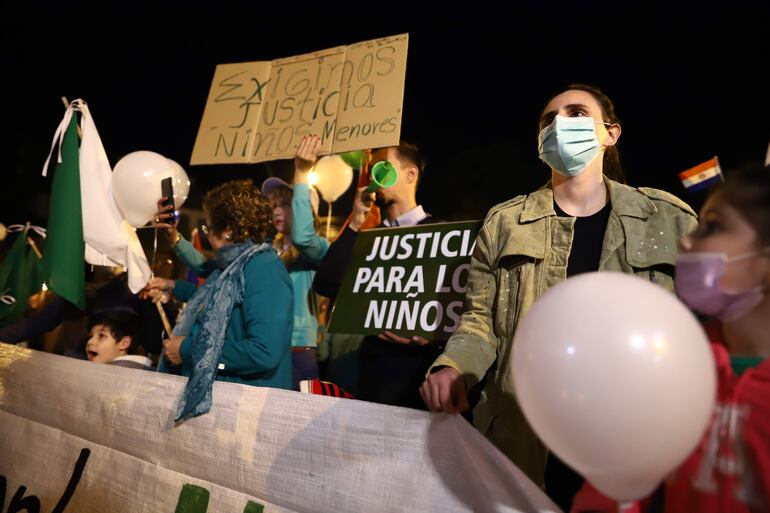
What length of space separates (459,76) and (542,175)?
1584 millimetres

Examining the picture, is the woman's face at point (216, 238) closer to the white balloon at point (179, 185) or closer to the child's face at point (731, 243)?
the white balloon at point (179, 185)

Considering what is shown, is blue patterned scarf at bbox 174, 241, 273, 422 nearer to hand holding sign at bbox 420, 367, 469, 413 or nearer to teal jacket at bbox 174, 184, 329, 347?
teal jacket at bbox 174, 184, 329, 347

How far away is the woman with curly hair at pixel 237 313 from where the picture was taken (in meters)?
2.29

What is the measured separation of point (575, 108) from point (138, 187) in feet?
7.83

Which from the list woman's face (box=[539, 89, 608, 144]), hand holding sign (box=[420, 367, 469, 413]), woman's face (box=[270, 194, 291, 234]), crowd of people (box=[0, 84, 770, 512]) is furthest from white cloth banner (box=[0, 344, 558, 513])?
woman's face (box=[270, 194, 291, 234])

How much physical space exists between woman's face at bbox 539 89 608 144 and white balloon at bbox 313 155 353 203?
2400 millimetres

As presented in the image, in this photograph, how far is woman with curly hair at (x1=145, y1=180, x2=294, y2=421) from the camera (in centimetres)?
229

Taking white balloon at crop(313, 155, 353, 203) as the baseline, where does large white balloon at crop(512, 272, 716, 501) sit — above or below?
below

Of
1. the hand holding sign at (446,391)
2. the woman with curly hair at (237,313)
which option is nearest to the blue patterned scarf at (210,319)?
the woman with curly hair at (237,313)

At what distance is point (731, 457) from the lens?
0.97 m

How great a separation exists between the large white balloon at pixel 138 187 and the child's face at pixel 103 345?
0.75 meters

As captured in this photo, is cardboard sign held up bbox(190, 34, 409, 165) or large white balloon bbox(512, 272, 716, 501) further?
cardboard sign held up bbox(190, 34, 409, 165)

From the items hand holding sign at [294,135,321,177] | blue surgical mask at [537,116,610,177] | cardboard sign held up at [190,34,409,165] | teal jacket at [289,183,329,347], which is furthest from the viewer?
teal jacket at [289,183,329,347]

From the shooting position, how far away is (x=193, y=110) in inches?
350
